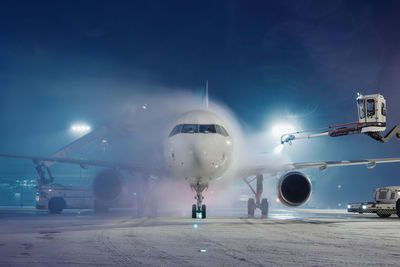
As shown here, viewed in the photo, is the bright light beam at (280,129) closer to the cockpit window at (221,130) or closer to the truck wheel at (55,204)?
the truck wheel at (55,204)

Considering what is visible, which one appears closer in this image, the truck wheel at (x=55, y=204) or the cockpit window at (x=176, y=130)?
the cockpit window at (x=176, y=130)

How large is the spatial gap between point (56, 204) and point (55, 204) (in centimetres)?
7

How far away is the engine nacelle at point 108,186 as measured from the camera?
24531 mm

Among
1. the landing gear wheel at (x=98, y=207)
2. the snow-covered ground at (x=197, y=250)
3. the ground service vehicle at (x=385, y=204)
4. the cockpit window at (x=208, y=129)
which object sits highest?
the cockpit window at (x=208, y=129)

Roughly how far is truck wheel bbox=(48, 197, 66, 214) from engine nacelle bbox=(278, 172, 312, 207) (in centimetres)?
1808

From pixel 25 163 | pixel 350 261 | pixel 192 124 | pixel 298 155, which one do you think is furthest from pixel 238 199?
pixel 25 163

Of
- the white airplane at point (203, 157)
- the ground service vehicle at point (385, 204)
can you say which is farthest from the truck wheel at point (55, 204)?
the ground service vehicle at point (385, 204)

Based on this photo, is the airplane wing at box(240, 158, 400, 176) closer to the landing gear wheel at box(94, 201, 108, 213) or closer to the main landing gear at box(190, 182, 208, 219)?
the main landing gear at box(190, 182, 208, 219)

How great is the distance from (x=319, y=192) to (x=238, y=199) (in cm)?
2050

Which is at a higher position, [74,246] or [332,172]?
[332,172]

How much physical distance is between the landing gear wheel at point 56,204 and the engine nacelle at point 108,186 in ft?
25.2

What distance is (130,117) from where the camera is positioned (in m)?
42.3

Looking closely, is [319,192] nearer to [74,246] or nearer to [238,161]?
[238,161]

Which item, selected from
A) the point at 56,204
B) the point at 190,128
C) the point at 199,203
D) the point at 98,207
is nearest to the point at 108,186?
the point at 199,203
